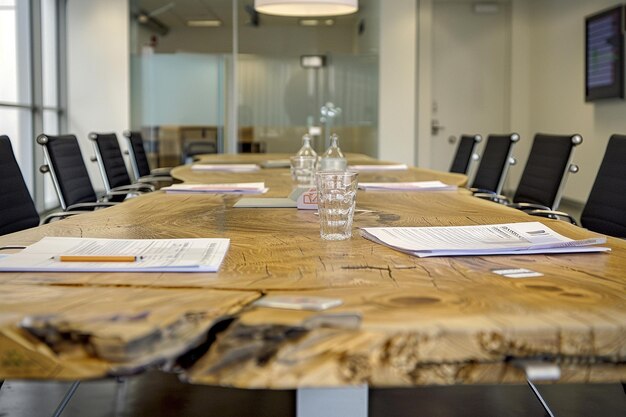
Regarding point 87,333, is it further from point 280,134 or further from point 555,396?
point 280,134

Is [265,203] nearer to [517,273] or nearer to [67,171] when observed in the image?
[517,273]

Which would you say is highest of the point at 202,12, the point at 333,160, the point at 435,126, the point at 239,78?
the point at 202,12

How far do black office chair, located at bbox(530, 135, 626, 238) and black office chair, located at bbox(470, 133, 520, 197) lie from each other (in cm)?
117

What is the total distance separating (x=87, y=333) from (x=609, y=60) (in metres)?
8.31

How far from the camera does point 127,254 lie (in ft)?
4.46

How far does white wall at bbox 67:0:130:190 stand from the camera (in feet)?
31.0

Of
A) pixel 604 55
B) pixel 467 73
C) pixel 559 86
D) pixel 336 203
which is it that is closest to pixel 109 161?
pixel 336 203

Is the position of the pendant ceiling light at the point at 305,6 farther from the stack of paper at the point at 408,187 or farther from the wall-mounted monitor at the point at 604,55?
the wall-mounted monitor at the point at 604,55

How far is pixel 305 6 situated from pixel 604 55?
4.48 m

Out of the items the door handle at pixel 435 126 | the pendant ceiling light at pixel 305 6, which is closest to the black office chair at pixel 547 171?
the pendant ceiling light at pixel 305 6

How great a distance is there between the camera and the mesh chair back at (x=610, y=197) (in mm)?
2828

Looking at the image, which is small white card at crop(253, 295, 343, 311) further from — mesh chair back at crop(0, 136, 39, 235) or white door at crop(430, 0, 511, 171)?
white door at crop(430, 0, 511, 171)

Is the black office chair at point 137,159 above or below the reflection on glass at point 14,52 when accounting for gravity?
below

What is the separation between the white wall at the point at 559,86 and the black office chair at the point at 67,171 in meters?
5.97
